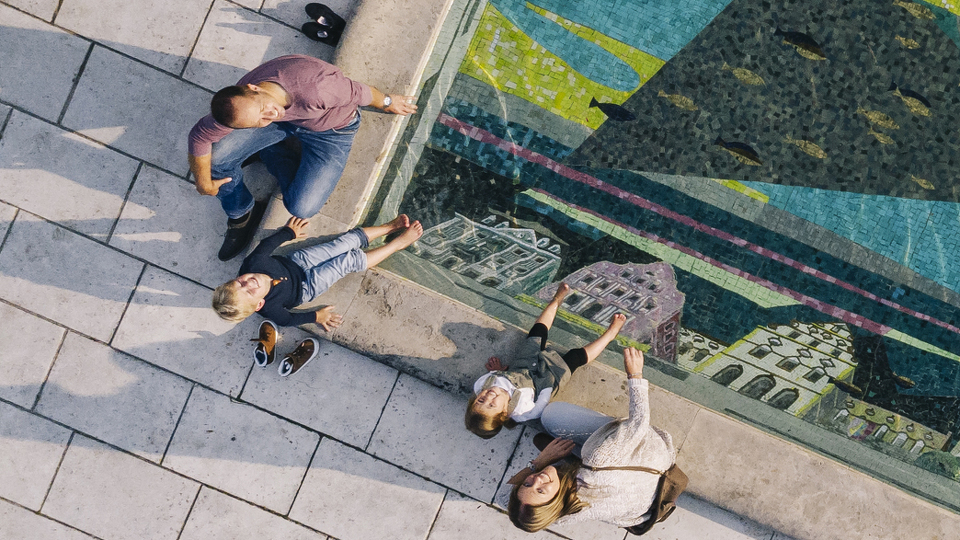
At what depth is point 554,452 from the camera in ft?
11.9

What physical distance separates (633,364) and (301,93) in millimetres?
2659

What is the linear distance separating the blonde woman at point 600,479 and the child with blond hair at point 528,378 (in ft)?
1.02

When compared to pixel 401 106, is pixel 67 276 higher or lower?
lower

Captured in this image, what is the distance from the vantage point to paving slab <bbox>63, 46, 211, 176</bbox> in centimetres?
429

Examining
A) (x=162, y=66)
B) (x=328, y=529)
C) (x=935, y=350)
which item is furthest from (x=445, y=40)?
(x=935, y=350)

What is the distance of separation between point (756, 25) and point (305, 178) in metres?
3.41

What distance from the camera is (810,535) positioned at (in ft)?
13.5

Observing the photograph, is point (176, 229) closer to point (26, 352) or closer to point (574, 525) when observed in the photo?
point (26, 352)

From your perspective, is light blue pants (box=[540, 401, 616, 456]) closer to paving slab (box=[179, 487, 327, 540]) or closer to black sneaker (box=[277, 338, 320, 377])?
black sneaker (box=[277, 338, 320, 377])

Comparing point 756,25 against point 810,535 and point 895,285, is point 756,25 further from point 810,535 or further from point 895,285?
point 810,535

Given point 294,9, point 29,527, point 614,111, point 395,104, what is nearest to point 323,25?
point 294,9

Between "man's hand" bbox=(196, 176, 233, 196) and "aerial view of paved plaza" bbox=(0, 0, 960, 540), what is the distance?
0.49 meters

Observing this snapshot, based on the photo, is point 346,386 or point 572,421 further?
point 346,386

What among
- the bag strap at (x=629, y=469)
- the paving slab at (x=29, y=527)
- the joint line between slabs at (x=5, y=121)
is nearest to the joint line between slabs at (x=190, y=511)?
the paving slab at (x=29, y=527)
